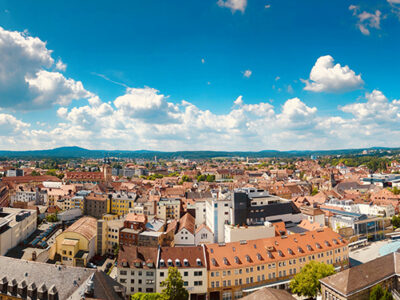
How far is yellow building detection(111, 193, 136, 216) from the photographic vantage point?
86.6 meters

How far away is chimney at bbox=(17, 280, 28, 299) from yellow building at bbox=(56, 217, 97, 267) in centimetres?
2225

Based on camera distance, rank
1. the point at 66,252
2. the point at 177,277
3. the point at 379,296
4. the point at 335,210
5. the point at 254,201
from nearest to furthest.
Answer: the point at 379,296 → the point at 177,277 → the point at 66,252 → the point at 254,201 → the point at 335,210

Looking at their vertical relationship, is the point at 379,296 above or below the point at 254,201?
below

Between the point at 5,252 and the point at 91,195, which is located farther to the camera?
the point at 91,195

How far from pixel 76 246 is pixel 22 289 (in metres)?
24.8

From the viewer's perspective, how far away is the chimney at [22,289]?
33.2 metres

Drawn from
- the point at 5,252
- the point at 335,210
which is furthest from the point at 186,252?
the point at 335,210

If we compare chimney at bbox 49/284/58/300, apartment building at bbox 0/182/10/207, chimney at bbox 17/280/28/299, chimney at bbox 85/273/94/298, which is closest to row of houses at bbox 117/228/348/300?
chimney at bbox 49/284/58/300

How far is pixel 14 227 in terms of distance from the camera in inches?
2458

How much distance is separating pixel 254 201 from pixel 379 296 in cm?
3509

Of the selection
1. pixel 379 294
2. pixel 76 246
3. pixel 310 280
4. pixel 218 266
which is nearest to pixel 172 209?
pixel 76 246

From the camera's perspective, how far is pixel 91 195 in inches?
3676

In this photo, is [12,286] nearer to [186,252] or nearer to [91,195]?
[186,252]

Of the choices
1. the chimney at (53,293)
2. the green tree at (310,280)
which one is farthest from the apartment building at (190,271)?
the chimney at (53,293)
